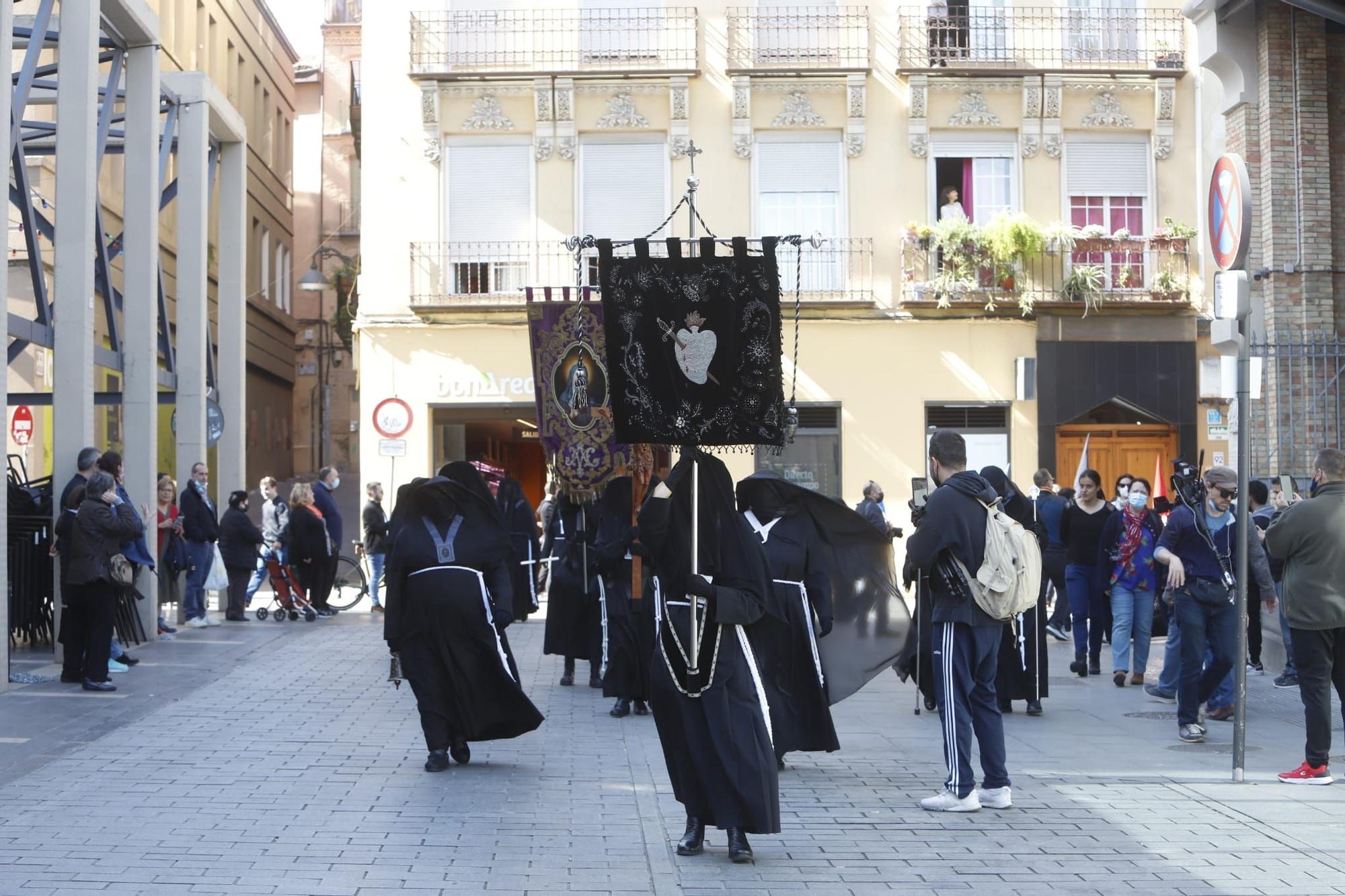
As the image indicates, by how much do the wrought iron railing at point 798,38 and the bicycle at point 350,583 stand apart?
1038cm

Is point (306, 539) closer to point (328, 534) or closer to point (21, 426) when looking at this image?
point (328, 534)

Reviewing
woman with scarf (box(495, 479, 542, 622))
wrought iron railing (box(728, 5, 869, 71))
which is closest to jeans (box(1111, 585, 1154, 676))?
woman with scarf (box(495, 479, 542, 622))

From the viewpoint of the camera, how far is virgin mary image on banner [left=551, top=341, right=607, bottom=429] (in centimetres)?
1430

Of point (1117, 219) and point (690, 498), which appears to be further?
point (1117, 219)

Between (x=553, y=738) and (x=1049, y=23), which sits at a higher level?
(x=1049, y=23)

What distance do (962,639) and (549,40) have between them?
833 inches

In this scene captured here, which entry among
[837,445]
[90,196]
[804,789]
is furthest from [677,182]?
[804,789]

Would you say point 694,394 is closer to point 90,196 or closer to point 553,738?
point 553,738

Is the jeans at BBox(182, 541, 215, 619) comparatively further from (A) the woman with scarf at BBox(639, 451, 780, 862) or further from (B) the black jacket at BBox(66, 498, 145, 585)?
(A) the woman with scarf at BBox(639, 451, 780, 862)

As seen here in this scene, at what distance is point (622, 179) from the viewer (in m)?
27.5

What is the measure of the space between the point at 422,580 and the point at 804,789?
2.57 metres

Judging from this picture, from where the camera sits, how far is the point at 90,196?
15.1m

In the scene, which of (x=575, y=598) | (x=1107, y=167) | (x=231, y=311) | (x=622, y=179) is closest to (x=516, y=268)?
(x=622, y=179)

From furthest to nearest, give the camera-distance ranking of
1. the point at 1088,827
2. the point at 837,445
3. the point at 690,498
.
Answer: the point at 837,445 → the point at 1088,827 → the point at 690,498
